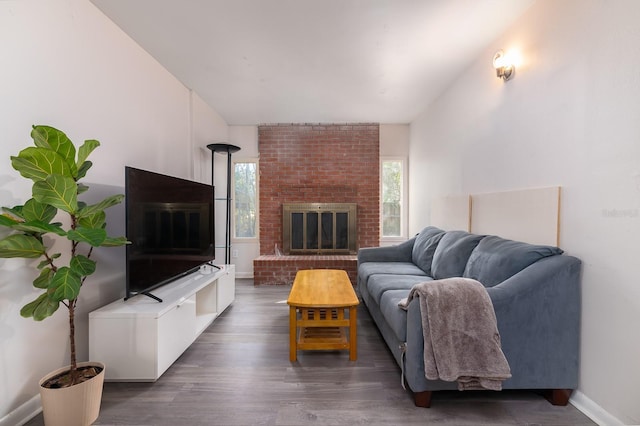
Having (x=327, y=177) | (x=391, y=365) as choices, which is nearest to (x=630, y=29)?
(x=391, y=365)

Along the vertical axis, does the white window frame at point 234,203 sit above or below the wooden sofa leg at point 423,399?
above

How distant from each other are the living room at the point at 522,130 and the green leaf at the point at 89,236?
1.64 feet

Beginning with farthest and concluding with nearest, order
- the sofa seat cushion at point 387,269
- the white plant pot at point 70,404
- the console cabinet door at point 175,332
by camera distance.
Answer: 1. the sofa seat cushion at point 387,269
2. the console cabinet door at point 175,332
3. the white plant pot at point 70,404

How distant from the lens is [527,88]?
1917 mm

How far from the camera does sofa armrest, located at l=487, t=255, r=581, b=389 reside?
1.51m

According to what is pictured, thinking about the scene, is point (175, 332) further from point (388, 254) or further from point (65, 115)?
point (388, 254)

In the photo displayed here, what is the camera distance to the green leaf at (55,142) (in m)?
1.28

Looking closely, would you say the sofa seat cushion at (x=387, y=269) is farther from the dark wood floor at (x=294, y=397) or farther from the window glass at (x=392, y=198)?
the window glass at (x=392, y=198)

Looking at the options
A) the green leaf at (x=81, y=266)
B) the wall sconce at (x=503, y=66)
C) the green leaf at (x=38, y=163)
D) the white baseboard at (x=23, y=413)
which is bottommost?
the white baseboard at (x=23, y=413)

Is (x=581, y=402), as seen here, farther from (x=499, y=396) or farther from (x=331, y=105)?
(x=331, y=105)

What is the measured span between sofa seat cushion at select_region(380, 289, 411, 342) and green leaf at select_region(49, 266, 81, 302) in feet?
5.58

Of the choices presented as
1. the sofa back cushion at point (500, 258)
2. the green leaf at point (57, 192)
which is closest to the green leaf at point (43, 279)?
the green leaf at point (57, 192)

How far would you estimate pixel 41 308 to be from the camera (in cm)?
126

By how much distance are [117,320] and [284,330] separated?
131 centimetres
